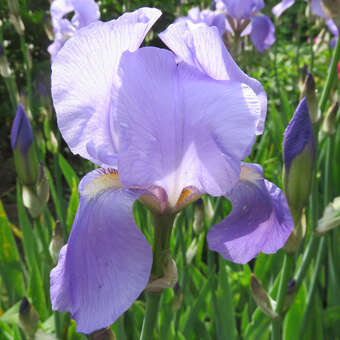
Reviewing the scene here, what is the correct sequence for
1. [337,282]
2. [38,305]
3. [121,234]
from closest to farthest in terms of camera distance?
1. [121,234]
2. [38,305]
3. [337,282]

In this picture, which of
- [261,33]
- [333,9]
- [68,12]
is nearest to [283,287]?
[333,9]

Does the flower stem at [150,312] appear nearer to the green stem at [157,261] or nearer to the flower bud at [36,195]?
the green stem at [157,261]

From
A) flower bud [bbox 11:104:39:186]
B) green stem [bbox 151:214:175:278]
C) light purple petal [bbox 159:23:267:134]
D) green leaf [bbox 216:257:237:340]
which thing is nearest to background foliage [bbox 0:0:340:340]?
green leaf [bbox 216:257:237:340]

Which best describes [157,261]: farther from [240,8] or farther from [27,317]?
[240,8]

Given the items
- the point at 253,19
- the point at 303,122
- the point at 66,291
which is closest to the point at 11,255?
the point at 66,291

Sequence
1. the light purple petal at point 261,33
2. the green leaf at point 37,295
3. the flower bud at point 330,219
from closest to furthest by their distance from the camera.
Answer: the flower bud at point 330,219, the green leaf at point 37,295, the light purple petal at point 261,33

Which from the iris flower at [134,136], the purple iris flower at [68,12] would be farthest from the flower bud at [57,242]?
the purple iris flower at [68,12]

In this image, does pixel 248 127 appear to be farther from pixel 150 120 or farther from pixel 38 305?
pixel 38 305

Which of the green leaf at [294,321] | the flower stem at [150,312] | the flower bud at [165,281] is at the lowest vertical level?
the green leaf at [294,321]
